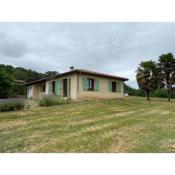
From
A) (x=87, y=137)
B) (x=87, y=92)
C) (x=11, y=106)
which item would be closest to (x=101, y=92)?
(x=87, y=92)

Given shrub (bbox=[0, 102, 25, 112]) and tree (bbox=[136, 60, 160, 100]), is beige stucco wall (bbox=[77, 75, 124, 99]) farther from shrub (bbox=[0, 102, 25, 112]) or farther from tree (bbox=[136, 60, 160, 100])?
shrub (bbox=[0, 102, 25, 112])

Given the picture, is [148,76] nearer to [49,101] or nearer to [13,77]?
[49,101]

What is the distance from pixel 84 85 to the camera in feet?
58.2

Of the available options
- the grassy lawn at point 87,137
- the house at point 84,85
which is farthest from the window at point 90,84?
the grassy lawn at point 87,137

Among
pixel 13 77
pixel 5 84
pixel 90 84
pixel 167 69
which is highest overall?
pixel 167 69

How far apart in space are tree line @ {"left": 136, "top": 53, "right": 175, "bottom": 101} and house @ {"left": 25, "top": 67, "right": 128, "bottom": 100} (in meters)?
1.51

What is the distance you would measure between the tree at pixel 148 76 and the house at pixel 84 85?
4.22 ft

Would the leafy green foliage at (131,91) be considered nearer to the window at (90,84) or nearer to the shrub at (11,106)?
the window at (90,84)

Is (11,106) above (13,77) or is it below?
below

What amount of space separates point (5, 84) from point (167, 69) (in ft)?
47.4
